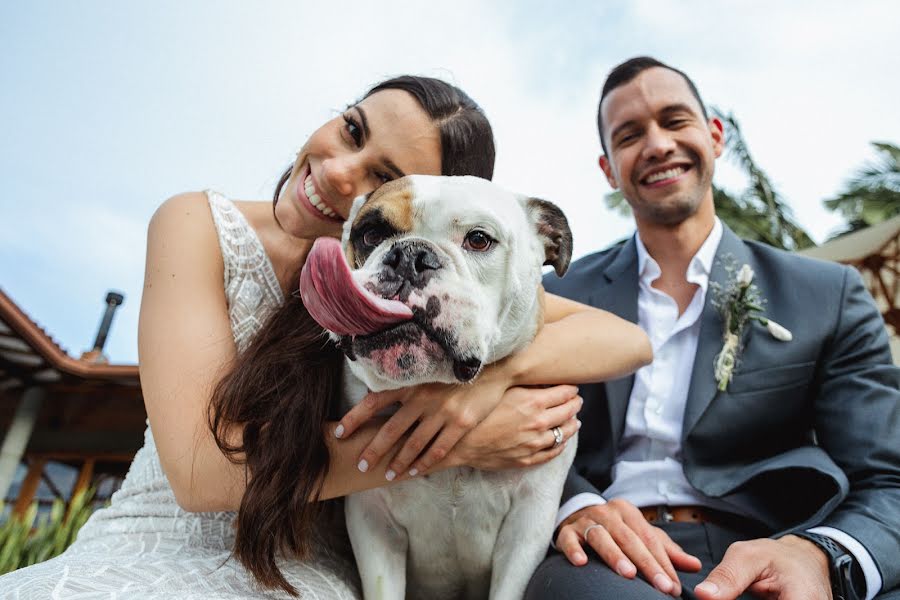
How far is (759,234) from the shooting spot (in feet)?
41.8

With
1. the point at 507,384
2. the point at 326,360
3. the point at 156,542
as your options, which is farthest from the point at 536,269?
the point at 156,542

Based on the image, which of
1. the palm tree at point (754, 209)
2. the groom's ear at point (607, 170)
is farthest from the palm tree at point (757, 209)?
the groom's ear at point (607, 170)

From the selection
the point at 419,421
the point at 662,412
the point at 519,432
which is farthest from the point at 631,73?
the point at 419,421

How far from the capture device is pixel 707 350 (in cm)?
263

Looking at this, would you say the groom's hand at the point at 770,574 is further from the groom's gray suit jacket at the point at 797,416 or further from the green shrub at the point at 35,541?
the green shrub at the point at 35,541

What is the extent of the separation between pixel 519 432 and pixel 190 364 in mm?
1068

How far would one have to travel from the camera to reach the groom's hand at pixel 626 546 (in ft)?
5.99

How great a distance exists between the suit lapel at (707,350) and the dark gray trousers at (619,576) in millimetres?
385

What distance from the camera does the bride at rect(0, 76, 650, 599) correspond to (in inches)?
71.3

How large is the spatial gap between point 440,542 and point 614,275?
1640mm

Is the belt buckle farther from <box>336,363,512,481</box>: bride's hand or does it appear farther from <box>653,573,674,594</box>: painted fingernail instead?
<box>336,363,512,481</box>: bride's hand

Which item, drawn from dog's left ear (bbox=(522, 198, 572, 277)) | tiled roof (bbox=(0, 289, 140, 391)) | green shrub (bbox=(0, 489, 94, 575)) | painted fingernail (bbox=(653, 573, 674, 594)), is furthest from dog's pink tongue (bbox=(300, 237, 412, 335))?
tiled roof (bbox=(0, 289, 140, 391))

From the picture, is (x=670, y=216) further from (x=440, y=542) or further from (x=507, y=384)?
(x=440, y=542)

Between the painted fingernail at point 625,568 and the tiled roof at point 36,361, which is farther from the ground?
the painted fingernail at point 625,568
